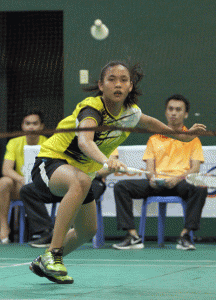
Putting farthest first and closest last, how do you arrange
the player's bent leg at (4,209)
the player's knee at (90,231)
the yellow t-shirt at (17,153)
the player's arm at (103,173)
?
the yellow t-shirt at (17,153) < the player's bent leg at (4,209) < the player's arm at (103,173) < the player's knee at (90,231)

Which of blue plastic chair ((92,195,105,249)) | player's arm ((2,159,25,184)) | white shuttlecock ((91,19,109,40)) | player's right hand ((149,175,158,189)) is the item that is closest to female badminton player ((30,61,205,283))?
player's right hand ((149,175,158,189))

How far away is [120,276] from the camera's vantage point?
347 centimetres

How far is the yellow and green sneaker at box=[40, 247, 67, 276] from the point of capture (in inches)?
115

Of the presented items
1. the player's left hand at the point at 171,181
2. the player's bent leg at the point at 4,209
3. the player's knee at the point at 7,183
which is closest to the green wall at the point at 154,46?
the player's knee at the point at 7,183

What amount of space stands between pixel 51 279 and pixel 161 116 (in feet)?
15.0

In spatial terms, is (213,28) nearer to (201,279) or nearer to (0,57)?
(0,57)

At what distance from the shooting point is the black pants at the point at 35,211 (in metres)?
5.89

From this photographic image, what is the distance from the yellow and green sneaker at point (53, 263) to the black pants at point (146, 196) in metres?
2.67

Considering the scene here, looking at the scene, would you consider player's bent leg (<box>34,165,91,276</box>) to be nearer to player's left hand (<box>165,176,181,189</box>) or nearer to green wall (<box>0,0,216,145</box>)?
player's left hand (<box>165,176,181,189</box>)

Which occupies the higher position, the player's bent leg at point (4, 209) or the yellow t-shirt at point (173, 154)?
the yellow t-shirt at point (173, 154)

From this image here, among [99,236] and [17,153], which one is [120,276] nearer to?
[99,236]

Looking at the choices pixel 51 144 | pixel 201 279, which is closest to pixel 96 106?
pixel 51 144

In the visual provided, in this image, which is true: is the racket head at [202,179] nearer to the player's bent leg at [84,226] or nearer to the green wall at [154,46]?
the player's bent leg at [84,226]

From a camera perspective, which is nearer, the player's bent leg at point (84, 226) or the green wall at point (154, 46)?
the player's bent leg at point (84, 226)
